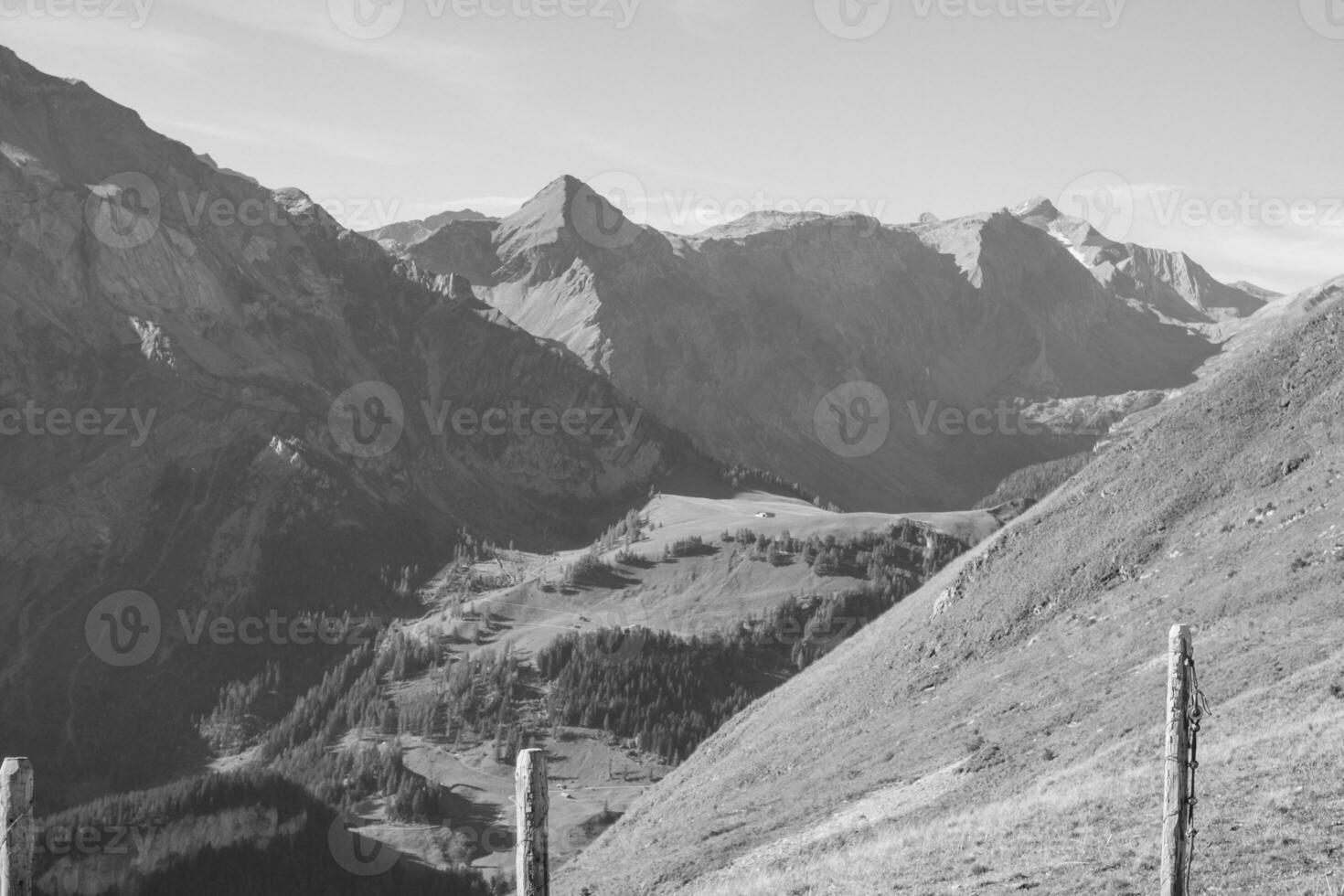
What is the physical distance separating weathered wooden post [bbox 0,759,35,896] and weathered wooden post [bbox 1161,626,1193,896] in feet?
66.3

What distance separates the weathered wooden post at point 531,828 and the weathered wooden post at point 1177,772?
11163 mm

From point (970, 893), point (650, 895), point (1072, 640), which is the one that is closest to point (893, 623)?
point (1072, 640)

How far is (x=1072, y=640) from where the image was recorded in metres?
73.4

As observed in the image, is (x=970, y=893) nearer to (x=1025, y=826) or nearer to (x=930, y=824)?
(x=1025, y=826)

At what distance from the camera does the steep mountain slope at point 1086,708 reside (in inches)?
1460

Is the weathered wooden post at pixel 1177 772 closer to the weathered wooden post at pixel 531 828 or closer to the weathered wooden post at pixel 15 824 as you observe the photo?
the weathered wooden post at pixel 531 828

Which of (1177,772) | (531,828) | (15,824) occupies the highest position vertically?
(15,824)

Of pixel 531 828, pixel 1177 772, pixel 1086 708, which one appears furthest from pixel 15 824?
pixel 1086 708

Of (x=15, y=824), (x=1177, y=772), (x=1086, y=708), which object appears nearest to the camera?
(x=15, y=824)

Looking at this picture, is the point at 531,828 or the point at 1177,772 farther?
the point at 1177,772

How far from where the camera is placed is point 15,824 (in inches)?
934

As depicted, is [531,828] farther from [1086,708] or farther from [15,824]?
[1086,708]

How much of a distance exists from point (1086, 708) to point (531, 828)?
142 ft

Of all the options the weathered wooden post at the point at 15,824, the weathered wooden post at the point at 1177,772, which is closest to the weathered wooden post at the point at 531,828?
the weathered wooden post at the point at 15,824
